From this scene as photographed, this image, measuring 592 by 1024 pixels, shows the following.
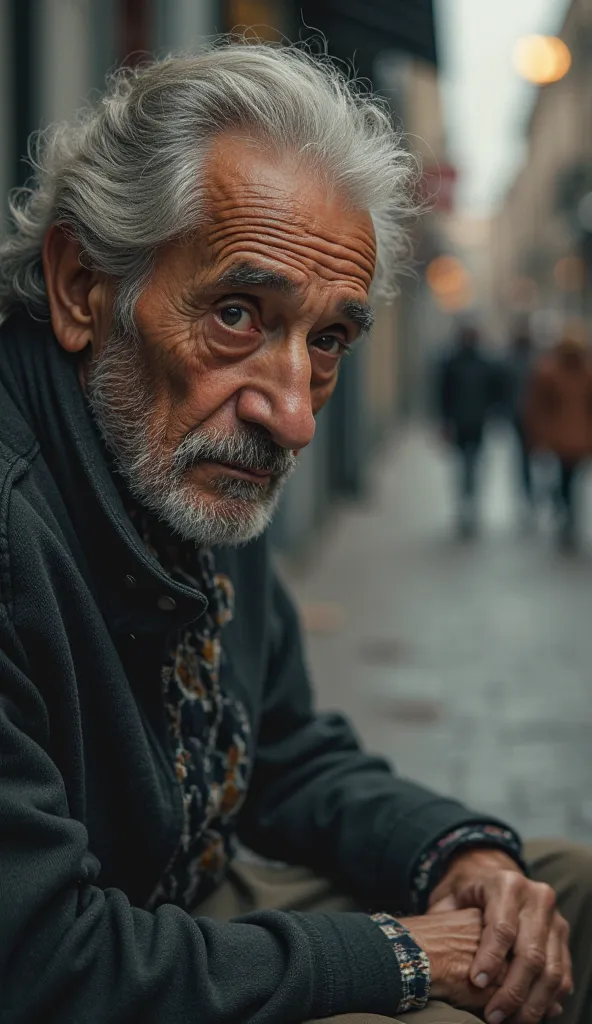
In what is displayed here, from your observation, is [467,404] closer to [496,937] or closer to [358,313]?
[358,313]

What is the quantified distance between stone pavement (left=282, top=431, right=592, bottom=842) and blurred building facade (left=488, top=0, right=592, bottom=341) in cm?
449

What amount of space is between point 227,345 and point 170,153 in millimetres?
284

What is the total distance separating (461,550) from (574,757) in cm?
640

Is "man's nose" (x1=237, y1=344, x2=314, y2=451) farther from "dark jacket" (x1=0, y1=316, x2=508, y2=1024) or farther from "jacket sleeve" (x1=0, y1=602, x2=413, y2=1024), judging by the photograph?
"jacket sleeve" (x1=0, y1=602, x2=413, y2=1024)

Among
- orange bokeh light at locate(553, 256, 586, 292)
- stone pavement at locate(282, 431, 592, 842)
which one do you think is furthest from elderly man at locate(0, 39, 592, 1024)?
orange bokeh light at locate(553, 256, 586, 292)

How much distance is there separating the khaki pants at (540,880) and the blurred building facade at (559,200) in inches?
502

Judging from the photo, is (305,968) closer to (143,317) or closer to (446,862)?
(446,862)

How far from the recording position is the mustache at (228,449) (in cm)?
188

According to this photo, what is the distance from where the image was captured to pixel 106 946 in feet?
5.13

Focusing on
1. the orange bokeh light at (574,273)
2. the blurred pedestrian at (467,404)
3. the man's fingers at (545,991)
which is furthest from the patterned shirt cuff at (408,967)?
the orange bokeh light at (574,273)

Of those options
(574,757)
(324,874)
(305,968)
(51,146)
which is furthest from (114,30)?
(305,968)

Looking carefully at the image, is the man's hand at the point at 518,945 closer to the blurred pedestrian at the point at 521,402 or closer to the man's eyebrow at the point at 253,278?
the man's eyebrow at the point at 253,278

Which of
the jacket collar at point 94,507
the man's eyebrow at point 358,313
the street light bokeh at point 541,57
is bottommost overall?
the jacket collar at point 94,507

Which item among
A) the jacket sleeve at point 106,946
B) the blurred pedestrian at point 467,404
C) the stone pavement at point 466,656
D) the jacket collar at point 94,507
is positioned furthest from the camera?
the blurred pedestrian at point 467,404
